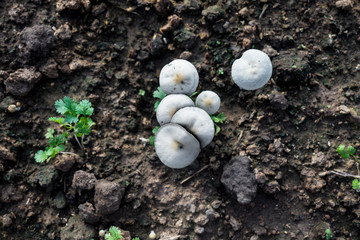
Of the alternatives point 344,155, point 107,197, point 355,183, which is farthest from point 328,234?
point 107,197

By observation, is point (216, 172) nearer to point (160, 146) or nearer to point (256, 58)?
point (160, 146)

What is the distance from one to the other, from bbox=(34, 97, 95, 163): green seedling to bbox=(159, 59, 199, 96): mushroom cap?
3.54 feet

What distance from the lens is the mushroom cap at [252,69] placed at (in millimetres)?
3771

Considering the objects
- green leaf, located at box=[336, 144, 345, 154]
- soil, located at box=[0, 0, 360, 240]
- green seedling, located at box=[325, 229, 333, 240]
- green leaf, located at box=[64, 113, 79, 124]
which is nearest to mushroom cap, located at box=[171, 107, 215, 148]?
soil, located at box=[0, 0, 360, 240]

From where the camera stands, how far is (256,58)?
12.5 ft

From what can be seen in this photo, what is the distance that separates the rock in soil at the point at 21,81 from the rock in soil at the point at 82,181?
1517mm

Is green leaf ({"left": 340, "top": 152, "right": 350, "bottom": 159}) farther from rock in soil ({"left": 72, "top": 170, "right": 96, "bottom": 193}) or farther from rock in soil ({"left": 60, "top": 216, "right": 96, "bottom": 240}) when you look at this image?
rock in soil ({"left": 60, "top": 216, "right": 96, "bottom": 240})

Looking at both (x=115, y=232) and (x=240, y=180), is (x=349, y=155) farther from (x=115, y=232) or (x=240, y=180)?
(x=115, y=232)

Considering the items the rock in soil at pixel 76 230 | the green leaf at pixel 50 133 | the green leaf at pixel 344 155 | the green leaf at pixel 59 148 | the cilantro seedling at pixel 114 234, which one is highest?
the green leaf at pixel 50 133

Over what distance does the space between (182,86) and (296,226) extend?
251cm

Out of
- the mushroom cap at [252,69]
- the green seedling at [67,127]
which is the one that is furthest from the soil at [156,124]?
the mushroom cap at [252,69]

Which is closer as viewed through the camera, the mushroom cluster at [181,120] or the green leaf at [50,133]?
the mushroom cluster at [181,120]

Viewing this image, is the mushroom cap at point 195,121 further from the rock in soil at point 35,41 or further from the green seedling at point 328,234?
the rock in soil at point 35,41

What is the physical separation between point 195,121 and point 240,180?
1.06 meters
